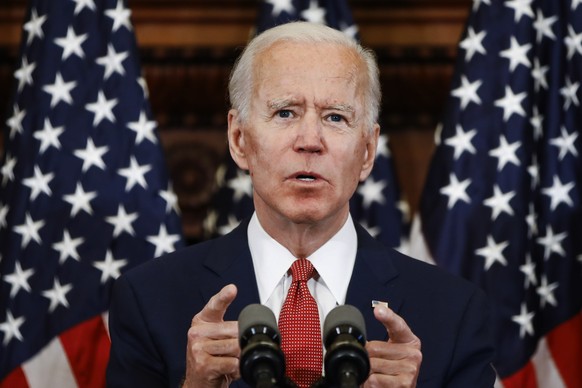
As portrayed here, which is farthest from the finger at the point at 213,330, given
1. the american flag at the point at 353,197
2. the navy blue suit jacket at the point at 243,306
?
A: the american flag at the point at 353,197

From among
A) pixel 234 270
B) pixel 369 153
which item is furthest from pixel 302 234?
pixel 369 153

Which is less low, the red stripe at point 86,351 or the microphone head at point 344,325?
the microphone head at point 344,325

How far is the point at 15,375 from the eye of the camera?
11.3ft

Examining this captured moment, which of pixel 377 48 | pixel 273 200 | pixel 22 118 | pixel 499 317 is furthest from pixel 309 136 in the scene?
pixel 377 48

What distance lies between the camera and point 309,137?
2.40 meters

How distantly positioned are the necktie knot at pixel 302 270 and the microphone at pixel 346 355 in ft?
2.27

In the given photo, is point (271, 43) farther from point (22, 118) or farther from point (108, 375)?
point (22, 118)

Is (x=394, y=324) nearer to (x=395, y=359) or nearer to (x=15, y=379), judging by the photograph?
(x=395, y=359)

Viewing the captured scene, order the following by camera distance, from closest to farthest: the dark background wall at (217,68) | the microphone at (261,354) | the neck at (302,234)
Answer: the microphone at (261,354)
the neck at (302,234)
the dark background wall at (217,68)

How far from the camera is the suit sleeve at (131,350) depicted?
2.39 meters

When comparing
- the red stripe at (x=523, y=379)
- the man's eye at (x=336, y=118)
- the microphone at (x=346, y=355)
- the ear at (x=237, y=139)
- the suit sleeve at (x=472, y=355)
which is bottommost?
the red stripe at (x=523, y=379)

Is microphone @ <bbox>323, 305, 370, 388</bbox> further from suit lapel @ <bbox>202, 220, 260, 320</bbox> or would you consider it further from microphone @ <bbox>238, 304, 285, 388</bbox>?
suit lapel @ <bbox>202, 220, 260, 320</bbox>

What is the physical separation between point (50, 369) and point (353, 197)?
3.94ft

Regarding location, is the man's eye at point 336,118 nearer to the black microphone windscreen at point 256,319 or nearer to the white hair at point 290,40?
the white hair at point 290,40
